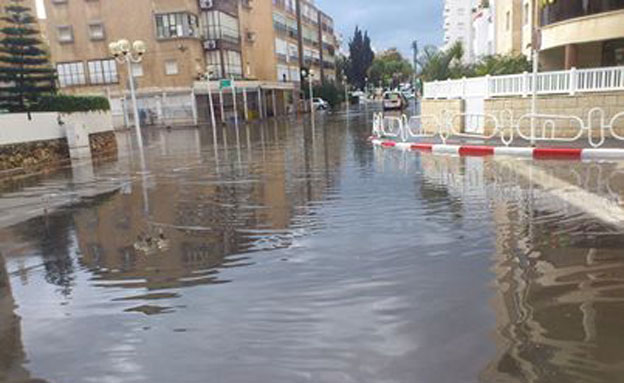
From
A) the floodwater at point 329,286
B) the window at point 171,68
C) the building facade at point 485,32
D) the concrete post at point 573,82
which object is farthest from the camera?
the window at point 171,68

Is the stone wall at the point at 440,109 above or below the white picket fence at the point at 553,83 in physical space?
below

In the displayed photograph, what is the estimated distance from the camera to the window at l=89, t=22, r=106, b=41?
Result: 58.3 metres

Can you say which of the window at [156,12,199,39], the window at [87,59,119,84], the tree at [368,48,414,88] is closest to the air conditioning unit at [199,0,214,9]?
the window at [156,12,199,39]

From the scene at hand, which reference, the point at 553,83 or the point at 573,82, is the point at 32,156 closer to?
the point at 553,83

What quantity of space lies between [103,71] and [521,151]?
172 ft

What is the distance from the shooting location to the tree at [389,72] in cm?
12012

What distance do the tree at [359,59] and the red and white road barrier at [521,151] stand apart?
299 ft

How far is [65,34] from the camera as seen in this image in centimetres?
5938

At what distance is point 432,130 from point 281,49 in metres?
55.0

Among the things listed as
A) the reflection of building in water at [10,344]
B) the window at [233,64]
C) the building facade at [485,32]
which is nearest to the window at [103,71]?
the window at [233,64]

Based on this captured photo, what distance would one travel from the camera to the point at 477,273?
239 inches

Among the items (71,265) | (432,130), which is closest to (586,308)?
(71,265)

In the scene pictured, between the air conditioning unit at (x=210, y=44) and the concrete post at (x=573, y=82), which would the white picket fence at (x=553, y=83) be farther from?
the air conditioning unit at (x=210, y=44)

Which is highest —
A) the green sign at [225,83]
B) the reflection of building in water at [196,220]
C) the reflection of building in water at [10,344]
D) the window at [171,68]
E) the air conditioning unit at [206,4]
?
the air conditioning unit at [206,4]
